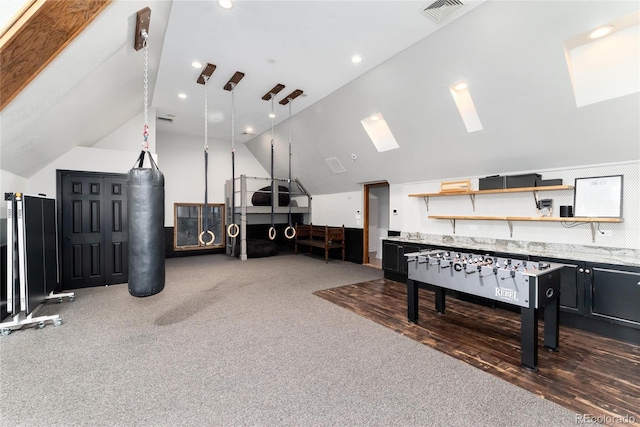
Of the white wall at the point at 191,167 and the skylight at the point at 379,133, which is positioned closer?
the skylight at the point at 379,133

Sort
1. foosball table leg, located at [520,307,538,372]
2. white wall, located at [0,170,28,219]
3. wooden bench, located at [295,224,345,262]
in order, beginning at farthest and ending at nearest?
wooden bench, located at [295,224,345,262], white wall, located at [0,170,28,219], foosball table leg, located at [520,307,538,372]

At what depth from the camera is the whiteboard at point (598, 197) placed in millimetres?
3525

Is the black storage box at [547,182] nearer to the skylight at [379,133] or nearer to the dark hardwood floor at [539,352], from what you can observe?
the dark hardwood floor at [539,352]

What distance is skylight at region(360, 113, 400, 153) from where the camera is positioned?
5.76 meters

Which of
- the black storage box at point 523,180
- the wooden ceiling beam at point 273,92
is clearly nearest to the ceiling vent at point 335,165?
the wooden ceiling beam at point 273,92

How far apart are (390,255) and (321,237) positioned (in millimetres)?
3375

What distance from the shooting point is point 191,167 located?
8719 millimetres

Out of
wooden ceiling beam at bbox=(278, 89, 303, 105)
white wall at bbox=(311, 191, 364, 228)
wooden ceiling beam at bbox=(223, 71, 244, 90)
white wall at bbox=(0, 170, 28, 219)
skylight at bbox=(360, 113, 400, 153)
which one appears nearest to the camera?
white wall at bbox=(0, 170, 28, 219)

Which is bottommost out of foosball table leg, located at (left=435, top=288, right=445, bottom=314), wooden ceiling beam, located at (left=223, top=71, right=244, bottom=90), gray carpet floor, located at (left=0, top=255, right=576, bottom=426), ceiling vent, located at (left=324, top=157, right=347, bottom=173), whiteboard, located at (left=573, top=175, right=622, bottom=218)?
gray carpet floor, located at (left=0, top=255, right=576, bottom=426)

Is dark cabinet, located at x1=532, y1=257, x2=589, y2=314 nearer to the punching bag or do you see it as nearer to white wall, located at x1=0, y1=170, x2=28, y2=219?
the punching bag

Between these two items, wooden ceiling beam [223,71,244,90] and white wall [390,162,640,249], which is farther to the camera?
wooden ceiling beam [223,71,244,90]

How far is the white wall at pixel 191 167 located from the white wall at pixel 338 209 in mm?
2955

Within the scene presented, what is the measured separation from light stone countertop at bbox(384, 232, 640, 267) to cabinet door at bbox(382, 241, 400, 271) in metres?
0.27

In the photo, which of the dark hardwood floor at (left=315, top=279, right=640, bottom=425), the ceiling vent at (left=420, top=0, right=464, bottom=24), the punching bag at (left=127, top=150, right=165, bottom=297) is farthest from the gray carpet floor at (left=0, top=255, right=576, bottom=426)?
the ceiling vent at (left=420, top=0, right=464, bottom=24)
